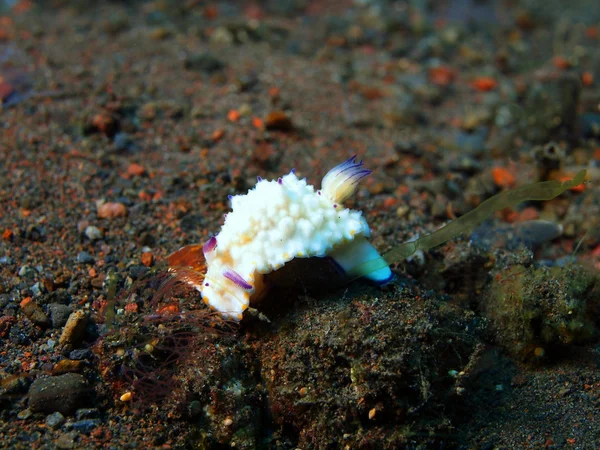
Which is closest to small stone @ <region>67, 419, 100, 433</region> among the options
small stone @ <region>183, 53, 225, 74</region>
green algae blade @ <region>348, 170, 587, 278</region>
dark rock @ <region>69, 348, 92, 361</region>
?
dark rock @ <region>69, 348, 92, 361</region>

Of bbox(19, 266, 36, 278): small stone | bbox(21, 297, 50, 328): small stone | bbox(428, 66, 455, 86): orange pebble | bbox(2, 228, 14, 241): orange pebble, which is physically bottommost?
bbox(428, 66, 455, 86): orange pebble

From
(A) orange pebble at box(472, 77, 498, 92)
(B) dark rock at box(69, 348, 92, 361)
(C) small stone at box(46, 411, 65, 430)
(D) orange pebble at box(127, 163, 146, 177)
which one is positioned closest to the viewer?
(C) small stone at box(46, 411, 65, 430)

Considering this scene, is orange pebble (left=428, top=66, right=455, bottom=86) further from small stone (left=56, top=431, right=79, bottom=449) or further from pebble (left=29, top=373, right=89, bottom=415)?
small stone (left=56, top=431, right=79, bottom=449)

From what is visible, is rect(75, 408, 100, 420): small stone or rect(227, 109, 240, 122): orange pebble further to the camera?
rect(227, 109, 240, 122): orange pebble

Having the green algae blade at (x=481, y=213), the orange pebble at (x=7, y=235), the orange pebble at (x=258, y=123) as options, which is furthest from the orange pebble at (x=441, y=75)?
the orange pebble at (x=7, y=235)

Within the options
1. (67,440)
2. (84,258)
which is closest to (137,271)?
(84,258)

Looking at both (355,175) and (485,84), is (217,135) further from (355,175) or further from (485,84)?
(485,84)

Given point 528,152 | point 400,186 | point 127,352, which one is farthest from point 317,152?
point 127,352
